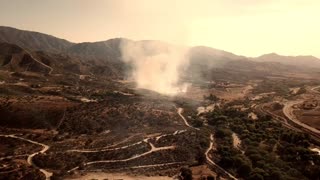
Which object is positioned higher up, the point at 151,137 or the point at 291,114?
the point at 291,114

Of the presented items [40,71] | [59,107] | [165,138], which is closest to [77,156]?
[165,138]

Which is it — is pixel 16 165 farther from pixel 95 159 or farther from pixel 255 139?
pixel 255 139

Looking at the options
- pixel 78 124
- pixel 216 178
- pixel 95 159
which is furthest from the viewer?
A: pixel 78 124

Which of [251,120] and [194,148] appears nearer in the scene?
[194,148]

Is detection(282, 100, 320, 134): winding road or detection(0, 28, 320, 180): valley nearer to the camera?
detection(0, 28, 320, 180): valley

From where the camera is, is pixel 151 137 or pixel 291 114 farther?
pixel 291 114

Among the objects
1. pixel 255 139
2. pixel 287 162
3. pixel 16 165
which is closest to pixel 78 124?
pixel 16 165

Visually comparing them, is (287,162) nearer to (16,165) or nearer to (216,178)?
(216,178)

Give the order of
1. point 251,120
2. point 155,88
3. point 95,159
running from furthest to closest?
point 155,88 → point 251,120 → point 95,159

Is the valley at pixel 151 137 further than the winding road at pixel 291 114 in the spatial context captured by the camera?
No
